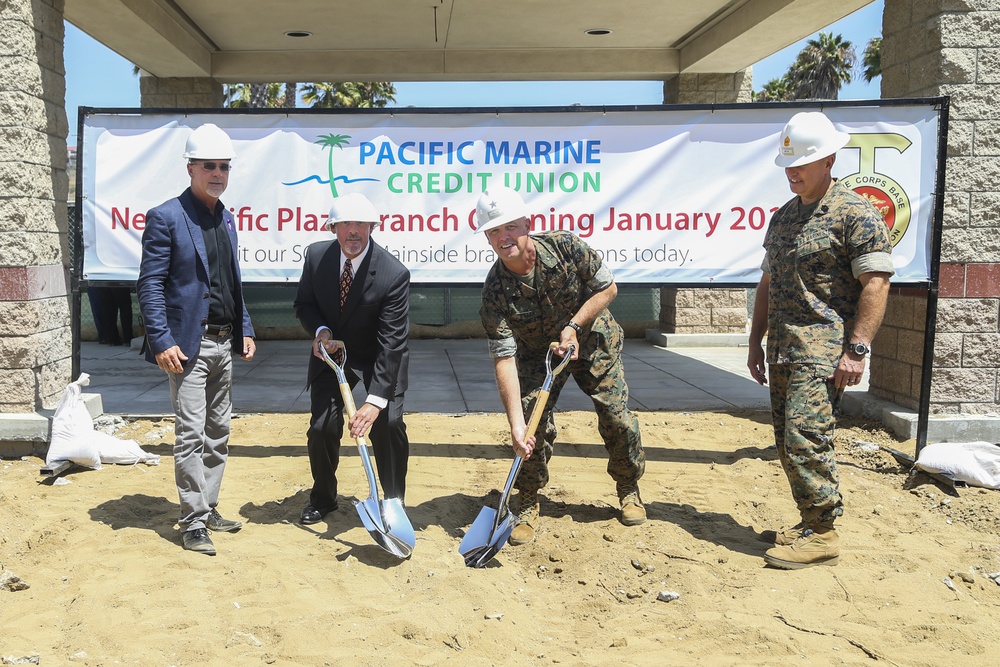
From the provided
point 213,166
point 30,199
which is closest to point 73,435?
point 30,199

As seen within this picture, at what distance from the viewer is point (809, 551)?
175 inches

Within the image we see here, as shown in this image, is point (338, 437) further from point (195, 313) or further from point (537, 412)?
point (537, 412)

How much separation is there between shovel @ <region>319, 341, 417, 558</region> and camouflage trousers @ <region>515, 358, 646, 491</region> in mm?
763

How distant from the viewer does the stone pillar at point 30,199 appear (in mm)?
6215

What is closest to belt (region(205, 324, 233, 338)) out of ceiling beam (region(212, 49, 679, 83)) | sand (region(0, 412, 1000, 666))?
sand (region(0, 412, 1000, 666))

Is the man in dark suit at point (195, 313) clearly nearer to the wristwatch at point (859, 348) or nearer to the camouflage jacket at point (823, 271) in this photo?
the camouflage jacket at point (823, 271)

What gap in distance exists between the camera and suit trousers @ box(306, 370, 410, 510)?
4824mm

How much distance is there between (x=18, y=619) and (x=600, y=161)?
4647 mm

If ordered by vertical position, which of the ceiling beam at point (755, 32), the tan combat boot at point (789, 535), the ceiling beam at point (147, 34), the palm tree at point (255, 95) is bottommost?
the tan combat boot at point (789, 535)

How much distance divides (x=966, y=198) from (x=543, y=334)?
12.4 ft

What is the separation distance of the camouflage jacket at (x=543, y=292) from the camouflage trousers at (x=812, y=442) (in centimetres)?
108

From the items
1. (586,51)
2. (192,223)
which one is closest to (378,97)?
(586,51)

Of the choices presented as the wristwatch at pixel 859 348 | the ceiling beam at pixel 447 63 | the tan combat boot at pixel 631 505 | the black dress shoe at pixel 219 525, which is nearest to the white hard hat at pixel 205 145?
the black dress shoe at pixel 219 525

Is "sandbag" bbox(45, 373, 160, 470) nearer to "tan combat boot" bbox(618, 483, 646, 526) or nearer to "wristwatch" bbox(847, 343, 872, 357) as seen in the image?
"tan combat boot" bbox(618, 483, 646, 526)
